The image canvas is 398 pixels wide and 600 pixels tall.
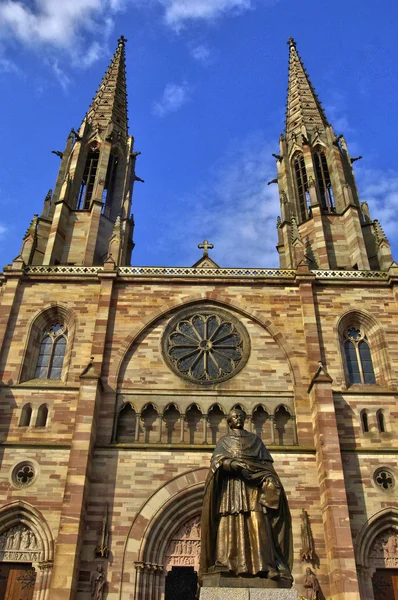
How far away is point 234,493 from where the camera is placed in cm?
676

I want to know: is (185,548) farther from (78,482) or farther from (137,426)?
(137,426)

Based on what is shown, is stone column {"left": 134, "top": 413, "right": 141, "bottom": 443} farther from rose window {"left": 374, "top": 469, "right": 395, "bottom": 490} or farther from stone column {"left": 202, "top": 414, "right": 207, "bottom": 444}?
rose window {"left": 374, "top": 469, "right": 395, "bottom": 490}

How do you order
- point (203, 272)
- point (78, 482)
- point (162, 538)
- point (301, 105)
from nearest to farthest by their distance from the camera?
point (78, 482)
point (162, 538)
point (203, 272)
point (301, 105)

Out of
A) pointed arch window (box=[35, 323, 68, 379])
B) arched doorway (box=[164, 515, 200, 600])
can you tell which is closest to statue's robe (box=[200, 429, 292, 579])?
arched doorway (box=[164, 515, 200, 600])

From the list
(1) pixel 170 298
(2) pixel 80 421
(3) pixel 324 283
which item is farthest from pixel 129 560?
(3) pixel 324 283

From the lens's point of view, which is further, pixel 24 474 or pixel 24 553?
pixel 24 474

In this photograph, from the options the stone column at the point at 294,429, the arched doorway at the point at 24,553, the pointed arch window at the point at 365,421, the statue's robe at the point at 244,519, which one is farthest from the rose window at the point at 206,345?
the statue's robe at the point at 244,519

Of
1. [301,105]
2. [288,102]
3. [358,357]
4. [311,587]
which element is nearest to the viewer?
[311,587]

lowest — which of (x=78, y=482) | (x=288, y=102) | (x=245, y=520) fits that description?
(x=245, y=520)

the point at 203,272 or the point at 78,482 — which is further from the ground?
the point at 203,272

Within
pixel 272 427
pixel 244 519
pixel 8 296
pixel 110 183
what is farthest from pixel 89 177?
pixel 244 519

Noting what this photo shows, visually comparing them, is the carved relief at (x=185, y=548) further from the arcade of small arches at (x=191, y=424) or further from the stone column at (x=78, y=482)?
the stone column at (x=78, y=482)

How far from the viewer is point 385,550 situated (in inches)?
575

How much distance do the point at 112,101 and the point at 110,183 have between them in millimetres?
6235
